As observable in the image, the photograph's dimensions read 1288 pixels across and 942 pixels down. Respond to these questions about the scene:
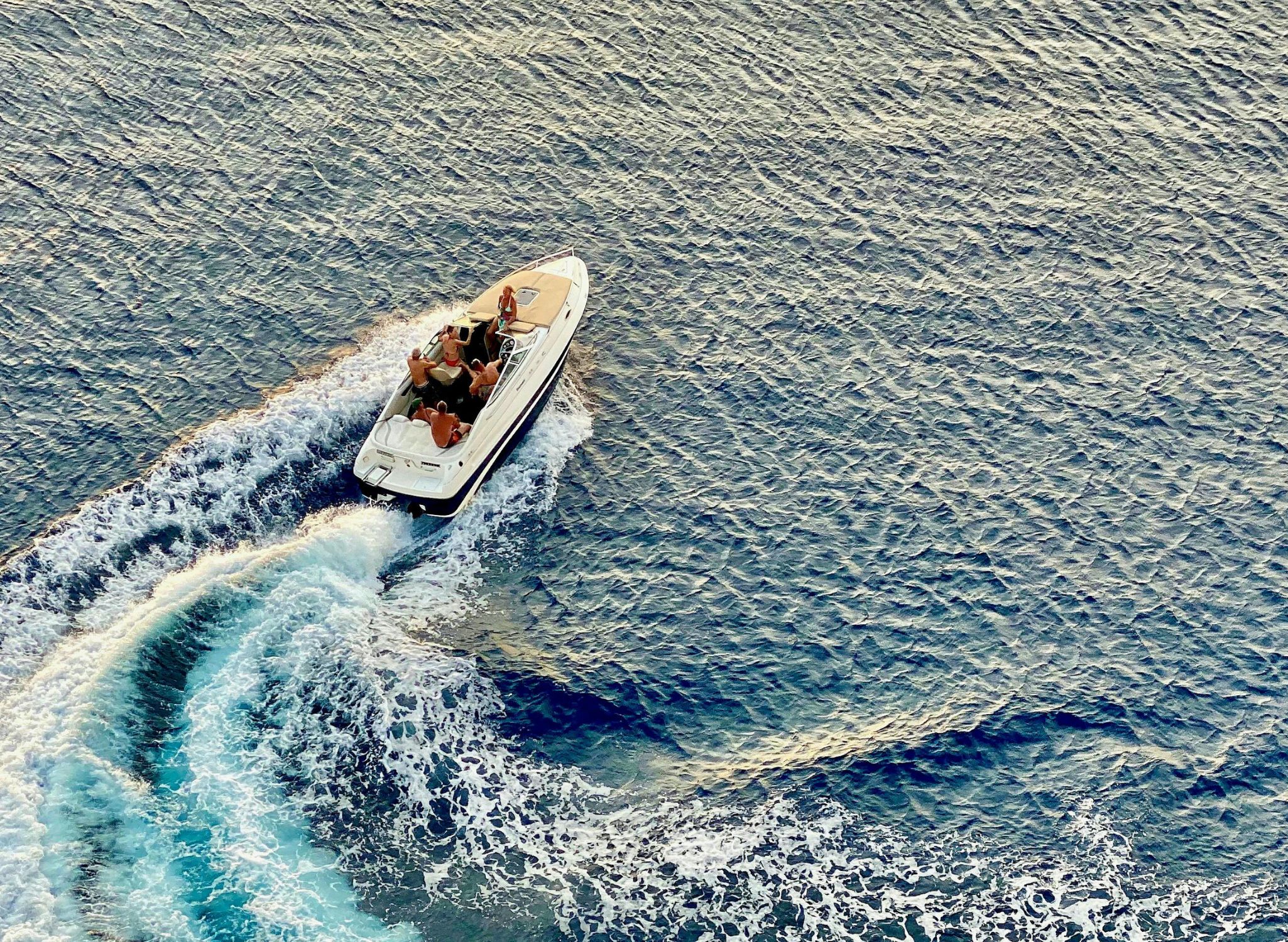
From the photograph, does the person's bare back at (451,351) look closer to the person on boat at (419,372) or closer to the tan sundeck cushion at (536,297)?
the person on boat at (419,372)

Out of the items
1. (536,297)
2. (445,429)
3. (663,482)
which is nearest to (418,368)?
(445,429)

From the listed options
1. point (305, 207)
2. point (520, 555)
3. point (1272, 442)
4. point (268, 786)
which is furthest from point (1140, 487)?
point (305, 207)

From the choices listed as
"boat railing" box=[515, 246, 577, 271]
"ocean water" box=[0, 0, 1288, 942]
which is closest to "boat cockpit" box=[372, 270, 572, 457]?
"boat railing" box=[515, 246, 577, 271]

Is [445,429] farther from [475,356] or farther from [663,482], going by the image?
[663,482]

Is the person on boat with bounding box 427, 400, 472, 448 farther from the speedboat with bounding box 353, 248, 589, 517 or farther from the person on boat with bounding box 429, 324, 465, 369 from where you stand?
the person on boat with bounding box 429, 324, 465, 369

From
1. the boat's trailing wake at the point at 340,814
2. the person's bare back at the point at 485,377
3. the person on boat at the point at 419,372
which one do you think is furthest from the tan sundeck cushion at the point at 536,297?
the boat's trailing wake at the point at 340,814

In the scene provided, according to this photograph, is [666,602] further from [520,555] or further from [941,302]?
[941,302]
